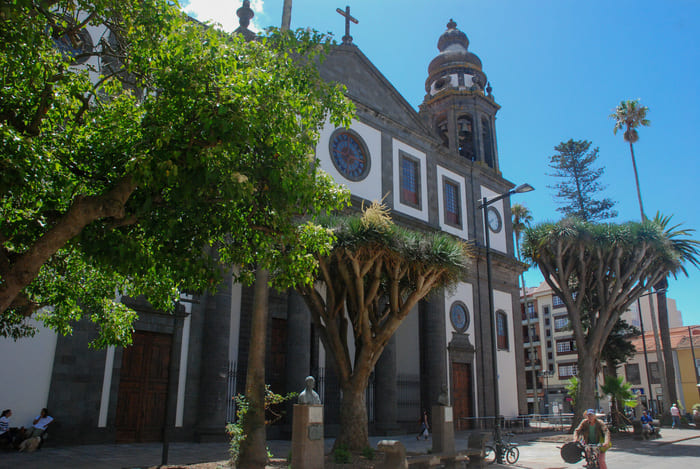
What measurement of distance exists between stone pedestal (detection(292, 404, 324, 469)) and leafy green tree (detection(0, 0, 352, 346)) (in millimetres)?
3028

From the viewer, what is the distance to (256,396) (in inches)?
421

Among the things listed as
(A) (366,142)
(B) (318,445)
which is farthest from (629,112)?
(B) (318,445)

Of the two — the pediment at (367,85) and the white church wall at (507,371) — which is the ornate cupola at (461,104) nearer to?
the pediment at (367,85)

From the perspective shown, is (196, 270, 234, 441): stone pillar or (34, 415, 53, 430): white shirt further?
(196, 270, 234, 441): stone pillar

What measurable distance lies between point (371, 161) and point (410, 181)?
308 cm

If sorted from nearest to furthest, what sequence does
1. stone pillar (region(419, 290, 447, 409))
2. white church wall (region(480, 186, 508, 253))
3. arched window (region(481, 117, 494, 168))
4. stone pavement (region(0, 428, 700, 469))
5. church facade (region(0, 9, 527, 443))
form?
stone pavement (region(0, 428, 700, 469)) < church facade (region(0, 9, 527, 443)) < stone pillar (region(419, 290, 447, 409)) < white church wall (region(480, 186, 508, 253)) < arched window (region(481, 117, 494, 168))

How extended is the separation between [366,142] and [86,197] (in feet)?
61.9

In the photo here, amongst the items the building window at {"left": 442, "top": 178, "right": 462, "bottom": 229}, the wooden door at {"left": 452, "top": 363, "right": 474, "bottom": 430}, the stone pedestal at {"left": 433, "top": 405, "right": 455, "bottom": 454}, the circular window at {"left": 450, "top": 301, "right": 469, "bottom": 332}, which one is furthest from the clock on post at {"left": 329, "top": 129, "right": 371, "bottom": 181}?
the stone pedestal at {"left": 433, "top": 405, "right": 455, "bottom": 454}

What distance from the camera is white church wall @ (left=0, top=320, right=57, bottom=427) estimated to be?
45.3 ft

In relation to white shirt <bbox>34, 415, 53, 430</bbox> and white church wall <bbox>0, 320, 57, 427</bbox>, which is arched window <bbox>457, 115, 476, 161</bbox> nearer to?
white church wall <bbox>0, 320, 57, 427</bbox>

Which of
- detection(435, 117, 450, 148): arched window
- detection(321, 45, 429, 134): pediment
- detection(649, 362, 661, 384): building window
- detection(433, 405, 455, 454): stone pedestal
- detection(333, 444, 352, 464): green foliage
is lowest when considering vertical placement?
detection(333, 444, 352, 464): green foliage

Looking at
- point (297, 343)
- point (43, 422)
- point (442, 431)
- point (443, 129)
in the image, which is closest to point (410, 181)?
point (443, 129)

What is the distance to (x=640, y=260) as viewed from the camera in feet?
74.2

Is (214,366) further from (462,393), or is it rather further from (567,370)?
(567,370)
